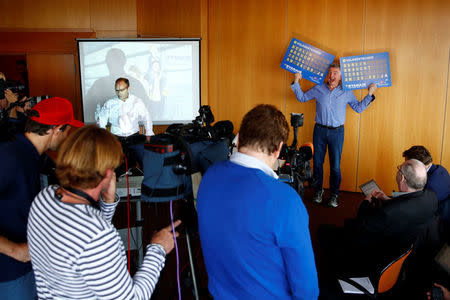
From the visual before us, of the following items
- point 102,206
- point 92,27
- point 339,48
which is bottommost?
point 102,206

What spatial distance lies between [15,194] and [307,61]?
389cm

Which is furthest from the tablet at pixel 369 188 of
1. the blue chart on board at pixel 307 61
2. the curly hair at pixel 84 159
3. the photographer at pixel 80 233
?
the blue chart on board at pixel 307 61

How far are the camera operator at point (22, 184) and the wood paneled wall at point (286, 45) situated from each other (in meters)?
3.85

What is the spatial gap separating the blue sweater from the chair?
69 centimetres

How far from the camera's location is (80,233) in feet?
3.03

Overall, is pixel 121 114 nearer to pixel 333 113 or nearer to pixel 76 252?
pixel 333 113

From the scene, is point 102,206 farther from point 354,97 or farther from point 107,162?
point 354,97

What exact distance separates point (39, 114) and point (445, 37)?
4.47m

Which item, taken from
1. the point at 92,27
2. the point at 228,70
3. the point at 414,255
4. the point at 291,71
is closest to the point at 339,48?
the point at 291,71

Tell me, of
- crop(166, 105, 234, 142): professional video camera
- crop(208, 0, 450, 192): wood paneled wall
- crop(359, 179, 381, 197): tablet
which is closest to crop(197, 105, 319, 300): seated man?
crop(166, 105, 234, 142): professional video camera

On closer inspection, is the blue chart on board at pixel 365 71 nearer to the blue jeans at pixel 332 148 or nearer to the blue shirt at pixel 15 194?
the blue jeans at pixel 332 148

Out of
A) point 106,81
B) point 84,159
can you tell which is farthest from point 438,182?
point 106,81

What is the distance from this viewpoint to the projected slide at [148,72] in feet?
16.6

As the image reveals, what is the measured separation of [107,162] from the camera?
101 centimetres
